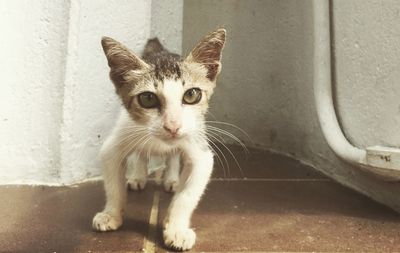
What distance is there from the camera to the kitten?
38.3 inches

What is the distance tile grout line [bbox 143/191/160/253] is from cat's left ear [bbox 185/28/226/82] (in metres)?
0.42

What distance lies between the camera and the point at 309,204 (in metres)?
1.29

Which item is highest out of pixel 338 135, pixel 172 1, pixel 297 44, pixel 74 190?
pixel 172 1

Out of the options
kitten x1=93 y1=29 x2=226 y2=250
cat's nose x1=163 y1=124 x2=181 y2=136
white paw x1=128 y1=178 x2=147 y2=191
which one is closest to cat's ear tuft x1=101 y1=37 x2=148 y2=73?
kitten x1=93 y1=29 x2=226 y2=250

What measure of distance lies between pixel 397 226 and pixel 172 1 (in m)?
1.11

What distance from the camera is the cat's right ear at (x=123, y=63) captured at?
103 centimetres

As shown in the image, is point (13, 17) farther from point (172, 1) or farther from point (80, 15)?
point (172, 1)

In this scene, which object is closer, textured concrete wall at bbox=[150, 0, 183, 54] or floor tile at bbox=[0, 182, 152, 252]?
floor tile at bbox=[0, 182, 152, 252]

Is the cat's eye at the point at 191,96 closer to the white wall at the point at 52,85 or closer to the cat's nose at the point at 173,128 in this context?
the cat's nose at the point at 173,128

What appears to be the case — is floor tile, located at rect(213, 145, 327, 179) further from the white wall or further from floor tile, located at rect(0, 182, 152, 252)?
the white wall

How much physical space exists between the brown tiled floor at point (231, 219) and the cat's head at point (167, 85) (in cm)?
28

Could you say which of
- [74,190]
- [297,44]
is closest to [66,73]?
[74,190]

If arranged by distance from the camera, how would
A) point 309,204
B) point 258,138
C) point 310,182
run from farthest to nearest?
point 258,138 < point 310,182 < point 309,204

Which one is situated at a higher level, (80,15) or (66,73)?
(80,15)
